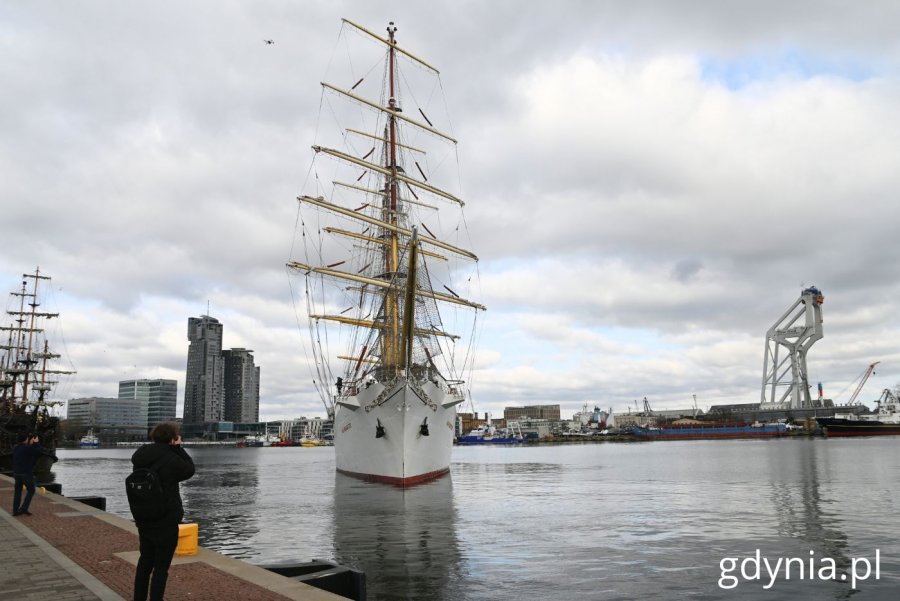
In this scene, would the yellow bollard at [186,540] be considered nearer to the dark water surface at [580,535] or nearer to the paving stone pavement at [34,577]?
the paving stone pavement at [34,577]

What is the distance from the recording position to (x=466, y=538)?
773 inches

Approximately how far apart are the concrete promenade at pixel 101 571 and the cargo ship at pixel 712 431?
159 metres

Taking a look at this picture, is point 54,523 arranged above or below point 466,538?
above

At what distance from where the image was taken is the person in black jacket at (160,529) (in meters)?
6.95

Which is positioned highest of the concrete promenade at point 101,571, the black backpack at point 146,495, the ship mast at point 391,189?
the ship mast at point 391,189

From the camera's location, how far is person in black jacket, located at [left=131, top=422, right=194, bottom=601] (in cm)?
695

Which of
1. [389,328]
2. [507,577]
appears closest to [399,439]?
[389,328]

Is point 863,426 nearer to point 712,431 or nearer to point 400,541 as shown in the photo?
point 712,431

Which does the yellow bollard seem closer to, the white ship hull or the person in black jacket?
the person in black jacket

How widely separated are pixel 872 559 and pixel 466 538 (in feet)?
34.3

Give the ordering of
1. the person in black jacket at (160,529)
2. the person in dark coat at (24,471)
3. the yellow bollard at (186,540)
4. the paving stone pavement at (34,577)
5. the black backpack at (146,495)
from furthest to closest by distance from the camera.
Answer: the person in dark coat at (24,471), the yellow bollard at (186,540), the paving stone pavement at (34,577), the person in black jacket at (160,529), the black backpack at (146,495)

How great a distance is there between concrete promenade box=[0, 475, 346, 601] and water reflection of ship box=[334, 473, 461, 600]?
13.4 ft

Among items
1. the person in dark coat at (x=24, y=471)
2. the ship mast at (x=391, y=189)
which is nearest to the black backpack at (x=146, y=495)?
the person in dark coat at (x=24, y=471)

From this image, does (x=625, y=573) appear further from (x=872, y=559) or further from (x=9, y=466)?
(x=9, y=466)
